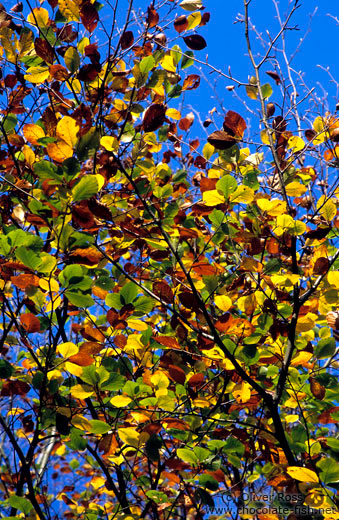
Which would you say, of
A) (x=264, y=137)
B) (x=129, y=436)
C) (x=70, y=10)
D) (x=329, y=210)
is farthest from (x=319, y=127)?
(x=129, y=436)

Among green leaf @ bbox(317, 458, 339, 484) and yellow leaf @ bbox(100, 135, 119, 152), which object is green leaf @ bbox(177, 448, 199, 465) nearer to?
green leaf @ bbox(317, 458, 339, 484)

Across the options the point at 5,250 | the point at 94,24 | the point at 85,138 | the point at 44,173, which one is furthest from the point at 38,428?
the point at 94,24

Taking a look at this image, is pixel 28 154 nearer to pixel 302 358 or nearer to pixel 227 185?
pixel 227 185

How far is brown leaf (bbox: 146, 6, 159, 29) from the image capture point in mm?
2145

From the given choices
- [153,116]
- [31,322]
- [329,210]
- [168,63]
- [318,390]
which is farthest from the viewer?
[168,63]

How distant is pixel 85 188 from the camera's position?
1340 millimetres

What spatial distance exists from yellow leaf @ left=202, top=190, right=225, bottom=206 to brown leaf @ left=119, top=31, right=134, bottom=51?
84 centimetres

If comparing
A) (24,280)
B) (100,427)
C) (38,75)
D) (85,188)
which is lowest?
(100,427)

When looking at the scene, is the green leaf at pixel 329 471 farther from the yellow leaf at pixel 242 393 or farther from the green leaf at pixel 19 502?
the green leaf at pixel 19 502

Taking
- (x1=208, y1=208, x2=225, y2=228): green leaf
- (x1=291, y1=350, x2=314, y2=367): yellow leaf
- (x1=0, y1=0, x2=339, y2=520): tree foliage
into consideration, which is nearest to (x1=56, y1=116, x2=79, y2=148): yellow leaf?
(x1=0, y1=0, x2=339, y2=520): tree foliage

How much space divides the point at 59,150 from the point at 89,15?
2.66 ft

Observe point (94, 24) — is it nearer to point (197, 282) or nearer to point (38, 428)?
point (197, 282)

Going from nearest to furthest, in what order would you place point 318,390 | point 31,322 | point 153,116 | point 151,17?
point 31,322, point 153,116, point 318,390, point 151,17

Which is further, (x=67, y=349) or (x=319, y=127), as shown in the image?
(x=319, y=127)
